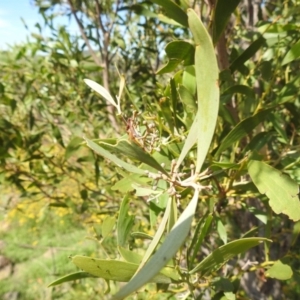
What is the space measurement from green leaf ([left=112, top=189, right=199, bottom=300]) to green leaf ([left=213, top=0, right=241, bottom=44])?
0.23 metres

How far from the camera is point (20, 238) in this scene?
391 cm

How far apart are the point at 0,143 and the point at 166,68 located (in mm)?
590

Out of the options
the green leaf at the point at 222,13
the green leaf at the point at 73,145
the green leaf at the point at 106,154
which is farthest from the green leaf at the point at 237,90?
the green leaf at the point at 73,145

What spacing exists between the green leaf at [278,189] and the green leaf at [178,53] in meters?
0.15

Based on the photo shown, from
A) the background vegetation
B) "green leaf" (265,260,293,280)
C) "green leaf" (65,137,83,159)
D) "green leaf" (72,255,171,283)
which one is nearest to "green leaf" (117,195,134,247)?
the background vegetation

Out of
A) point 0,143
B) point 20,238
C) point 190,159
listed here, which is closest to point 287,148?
point 190,159

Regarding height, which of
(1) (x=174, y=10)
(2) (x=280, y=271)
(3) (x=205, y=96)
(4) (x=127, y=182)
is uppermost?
(1) (x=174, y=10)

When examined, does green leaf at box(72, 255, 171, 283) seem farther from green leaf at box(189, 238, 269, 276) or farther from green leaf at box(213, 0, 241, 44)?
green leaf at box(213, 0, 241, 44)

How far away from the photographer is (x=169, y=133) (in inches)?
20.6

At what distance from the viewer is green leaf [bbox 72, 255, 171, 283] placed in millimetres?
363

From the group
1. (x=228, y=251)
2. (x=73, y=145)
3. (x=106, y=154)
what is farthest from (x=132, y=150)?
(x=73, y=145)

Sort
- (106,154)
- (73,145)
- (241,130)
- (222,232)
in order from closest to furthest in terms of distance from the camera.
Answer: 1. (106,154)
2. (241,130)
3. (222,232)
4. (73,145)

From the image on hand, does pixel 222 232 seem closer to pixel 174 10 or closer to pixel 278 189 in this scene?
pixel 278 189

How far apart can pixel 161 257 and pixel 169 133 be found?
0.28 metres
